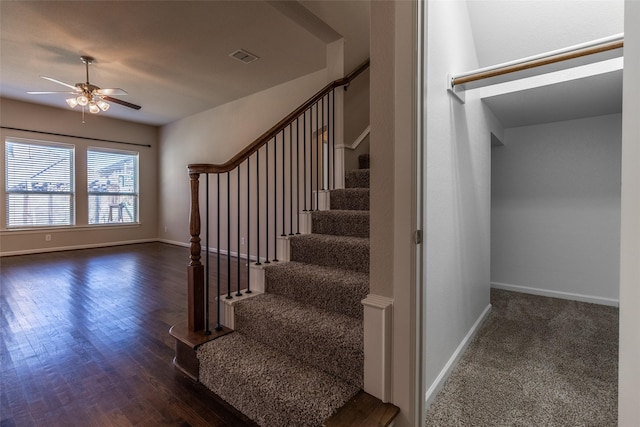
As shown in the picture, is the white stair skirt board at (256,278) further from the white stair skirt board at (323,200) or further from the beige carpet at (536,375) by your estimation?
the beige carpet at (536,375)

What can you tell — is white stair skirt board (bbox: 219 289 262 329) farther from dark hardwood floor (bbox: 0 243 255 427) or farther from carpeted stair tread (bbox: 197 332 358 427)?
dark hardwood floor (bbox: 0 243 255 427)

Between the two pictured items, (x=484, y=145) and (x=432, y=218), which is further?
(x=484, y=145)

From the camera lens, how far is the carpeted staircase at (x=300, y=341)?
52.2 inches

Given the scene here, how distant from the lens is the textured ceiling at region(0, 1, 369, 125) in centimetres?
279

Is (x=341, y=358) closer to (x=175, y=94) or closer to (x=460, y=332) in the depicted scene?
(x=460, y=332)

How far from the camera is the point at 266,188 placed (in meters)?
2.69

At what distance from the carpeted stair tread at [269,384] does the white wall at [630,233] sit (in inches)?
36.5

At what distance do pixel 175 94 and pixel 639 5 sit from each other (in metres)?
5.57

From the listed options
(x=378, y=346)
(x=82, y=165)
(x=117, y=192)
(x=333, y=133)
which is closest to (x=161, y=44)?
(x=333, y=133)

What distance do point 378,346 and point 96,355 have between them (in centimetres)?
196

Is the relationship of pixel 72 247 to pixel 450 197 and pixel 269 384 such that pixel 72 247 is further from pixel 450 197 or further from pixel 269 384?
pixel 450 197

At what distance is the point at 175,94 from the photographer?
16.3ft

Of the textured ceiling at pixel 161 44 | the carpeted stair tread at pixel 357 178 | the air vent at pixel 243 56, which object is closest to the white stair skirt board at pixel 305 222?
the carpeted stair tread at pixel 357 178

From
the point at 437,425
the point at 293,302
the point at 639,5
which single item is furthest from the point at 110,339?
the point at 639,5
